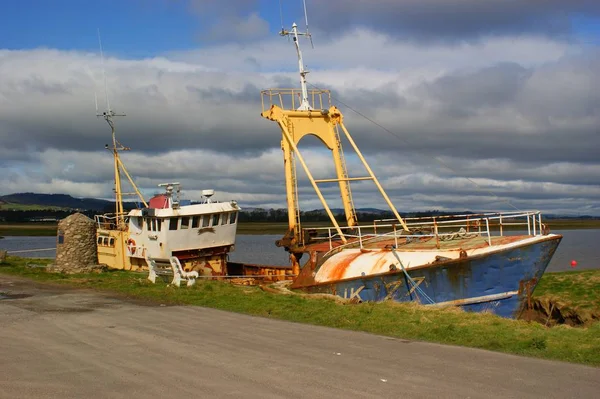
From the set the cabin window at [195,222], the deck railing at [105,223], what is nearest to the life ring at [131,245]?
the cabin window at [195,222]

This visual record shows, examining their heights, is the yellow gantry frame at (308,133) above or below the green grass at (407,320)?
above

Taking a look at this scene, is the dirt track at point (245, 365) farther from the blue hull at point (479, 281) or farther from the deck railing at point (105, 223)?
the deck railing at point (105, 223)

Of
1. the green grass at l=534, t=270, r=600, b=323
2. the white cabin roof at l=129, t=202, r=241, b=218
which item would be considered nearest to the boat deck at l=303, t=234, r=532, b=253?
the green grass at l=534, t=270, r=600, b=323

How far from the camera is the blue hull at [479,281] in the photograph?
18.6m

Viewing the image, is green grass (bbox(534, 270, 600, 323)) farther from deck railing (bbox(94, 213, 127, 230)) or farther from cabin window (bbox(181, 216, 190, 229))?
deck railing (bbox(94, 213, 127, 230))

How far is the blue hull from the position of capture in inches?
733

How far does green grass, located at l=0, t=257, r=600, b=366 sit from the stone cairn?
7.49 meters

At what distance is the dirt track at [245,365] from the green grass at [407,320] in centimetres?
78

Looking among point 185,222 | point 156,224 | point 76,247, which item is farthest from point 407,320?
point 156,224

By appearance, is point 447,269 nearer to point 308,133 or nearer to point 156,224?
point 308,133

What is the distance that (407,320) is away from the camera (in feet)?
47.2

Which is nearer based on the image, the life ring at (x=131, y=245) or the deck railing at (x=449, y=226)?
the deck railing at (x=449, y=226)

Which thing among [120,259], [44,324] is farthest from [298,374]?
[120,259]

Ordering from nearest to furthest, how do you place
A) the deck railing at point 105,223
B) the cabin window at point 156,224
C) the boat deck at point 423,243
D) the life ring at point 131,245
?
the boat deck at point 423,243 < the cabin window at point 156,224 < the life ring at point 131,245 < the deck railing at point 105,223
